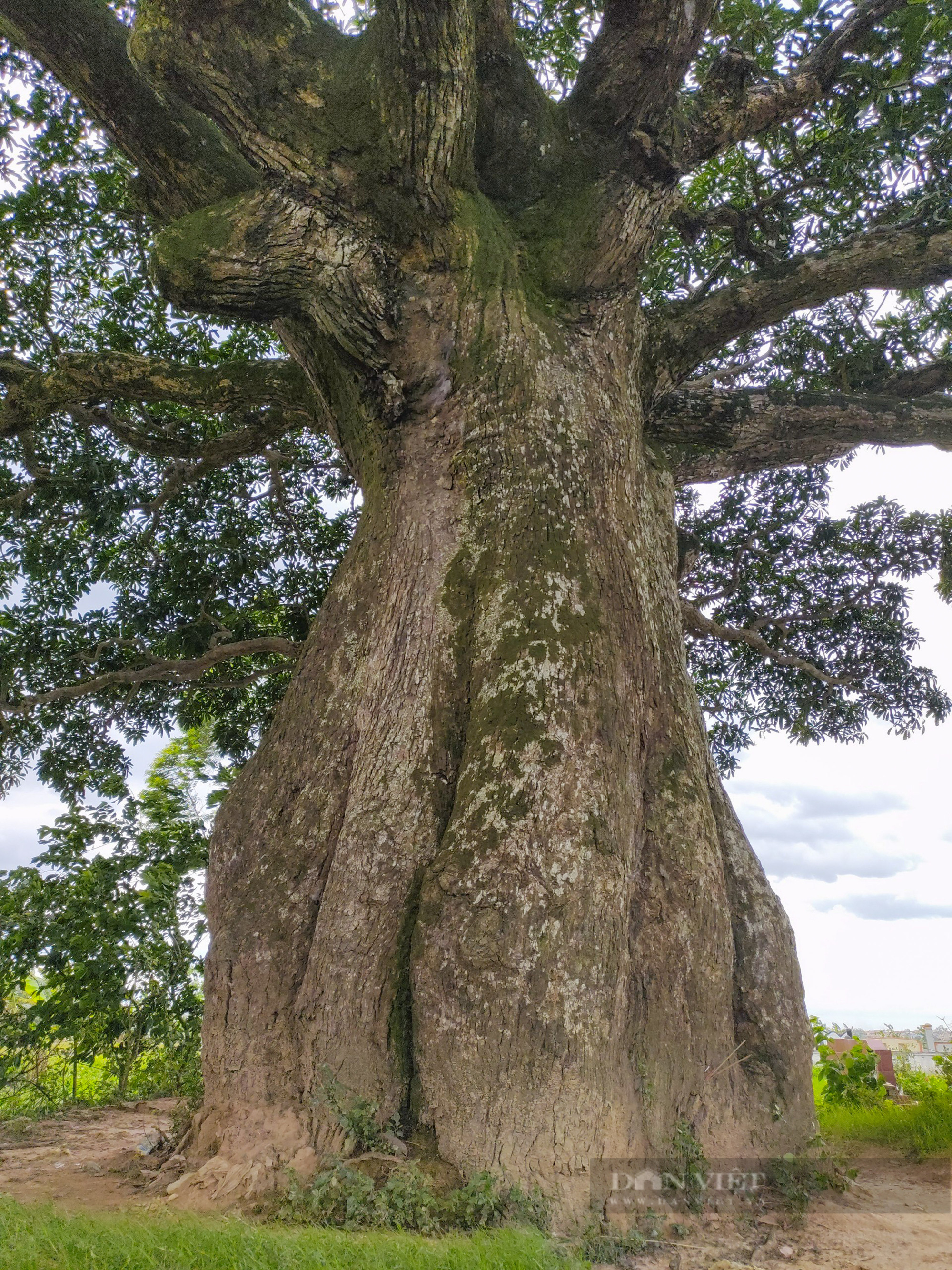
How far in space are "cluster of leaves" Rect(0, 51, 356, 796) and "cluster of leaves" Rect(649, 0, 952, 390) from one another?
13.0 ft

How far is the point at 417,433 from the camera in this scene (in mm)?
4742

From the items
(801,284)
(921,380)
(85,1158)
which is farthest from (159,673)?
(921,380)

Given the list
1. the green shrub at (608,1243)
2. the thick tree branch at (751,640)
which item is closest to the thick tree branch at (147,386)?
the thick tree branch at (751,640)

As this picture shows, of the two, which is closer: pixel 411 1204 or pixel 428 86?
pixel 411 1204

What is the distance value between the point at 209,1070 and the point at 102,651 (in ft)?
15.1

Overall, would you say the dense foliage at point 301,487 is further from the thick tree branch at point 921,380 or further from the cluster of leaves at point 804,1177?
the cluster of leaves at point 804,1177

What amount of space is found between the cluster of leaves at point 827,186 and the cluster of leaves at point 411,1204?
232 inches

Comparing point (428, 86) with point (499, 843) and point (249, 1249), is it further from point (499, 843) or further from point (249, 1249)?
point (249, 1249)

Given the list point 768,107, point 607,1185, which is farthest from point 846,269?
point 607,1185

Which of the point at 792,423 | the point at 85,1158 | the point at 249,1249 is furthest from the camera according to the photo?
the point at 792,423

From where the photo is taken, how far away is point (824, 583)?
8312mm

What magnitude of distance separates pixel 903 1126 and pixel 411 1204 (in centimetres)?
385

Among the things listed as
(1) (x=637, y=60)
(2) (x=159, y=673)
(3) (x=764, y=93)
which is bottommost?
(2) (x=159, y=673)

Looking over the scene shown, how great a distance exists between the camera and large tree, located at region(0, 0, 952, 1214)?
11.7 ft
